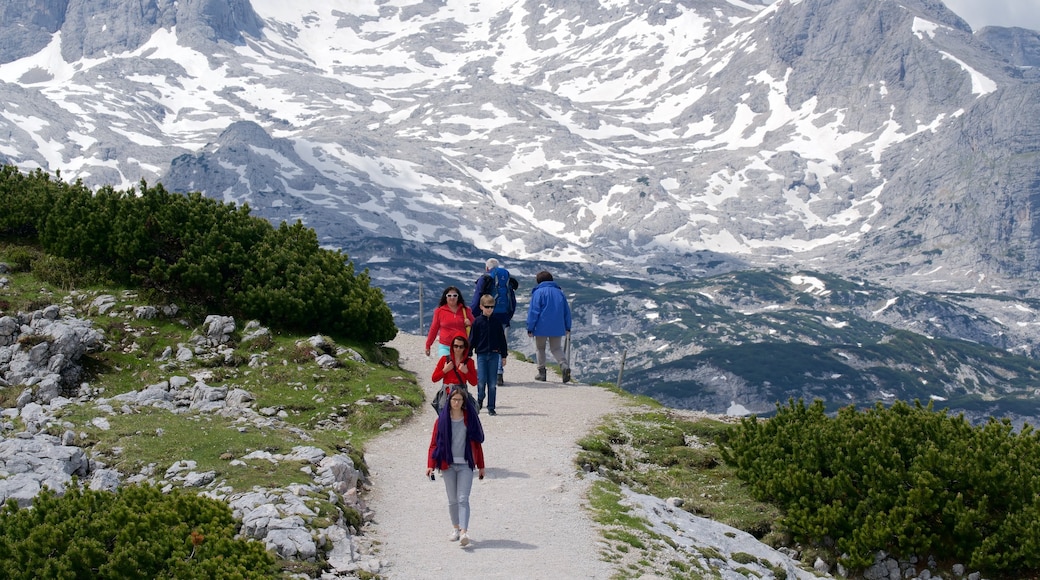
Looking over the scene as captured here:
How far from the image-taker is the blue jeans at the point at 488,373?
2527cm

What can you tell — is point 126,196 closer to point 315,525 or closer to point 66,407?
point 66,407

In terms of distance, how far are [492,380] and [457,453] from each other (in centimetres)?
970

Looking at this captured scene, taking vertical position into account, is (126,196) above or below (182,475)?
above

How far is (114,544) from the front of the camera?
42.1 feet

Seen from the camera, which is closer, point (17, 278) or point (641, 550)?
point (641, 550)

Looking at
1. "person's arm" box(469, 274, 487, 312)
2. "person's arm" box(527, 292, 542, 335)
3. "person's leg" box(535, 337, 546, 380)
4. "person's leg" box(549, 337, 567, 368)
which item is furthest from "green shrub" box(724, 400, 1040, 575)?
"person's leg" box(535, 337, 546, 380)

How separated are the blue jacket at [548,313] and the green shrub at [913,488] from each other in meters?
10.4

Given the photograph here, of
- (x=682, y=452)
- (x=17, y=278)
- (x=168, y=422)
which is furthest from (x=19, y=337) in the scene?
(x=682, y=452)

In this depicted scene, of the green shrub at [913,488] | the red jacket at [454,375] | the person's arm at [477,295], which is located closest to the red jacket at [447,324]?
the person's arm at [477,295]

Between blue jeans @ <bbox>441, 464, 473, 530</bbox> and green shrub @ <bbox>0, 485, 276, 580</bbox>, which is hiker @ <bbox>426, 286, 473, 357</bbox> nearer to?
blue jeans @ <bbox>441, 464, 473, 530</bbox>

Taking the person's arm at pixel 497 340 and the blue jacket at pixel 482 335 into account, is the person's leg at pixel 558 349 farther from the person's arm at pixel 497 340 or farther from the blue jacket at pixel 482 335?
the blue jacket at pixel 482 335

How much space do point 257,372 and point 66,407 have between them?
18.9ft

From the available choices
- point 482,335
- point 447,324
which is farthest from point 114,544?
point 482,335

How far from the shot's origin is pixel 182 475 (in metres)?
17.9
